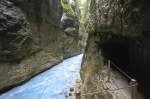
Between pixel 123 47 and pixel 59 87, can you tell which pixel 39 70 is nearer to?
pixel 59 87

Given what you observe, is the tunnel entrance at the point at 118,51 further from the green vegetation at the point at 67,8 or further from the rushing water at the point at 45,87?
the green vegetation at the point at 67,8

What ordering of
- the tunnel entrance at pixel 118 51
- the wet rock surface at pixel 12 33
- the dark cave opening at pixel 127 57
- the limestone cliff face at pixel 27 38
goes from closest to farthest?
the dark cave opening at pixel 127 57 < the tunnel entrance at pixel 118 51 < the wet rock surface at pixel 12 33 < the limestone cliff face at pixel 27 38

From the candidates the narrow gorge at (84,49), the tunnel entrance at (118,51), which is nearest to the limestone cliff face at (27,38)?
the narrow gorge at (84,49)

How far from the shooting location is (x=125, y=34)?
6.46m

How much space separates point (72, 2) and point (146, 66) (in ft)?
72.2

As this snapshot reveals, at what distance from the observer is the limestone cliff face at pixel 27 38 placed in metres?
11.9

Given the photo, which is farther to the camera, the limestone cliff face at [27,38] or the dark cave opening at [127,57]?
the limestone cliff face at [27,38]

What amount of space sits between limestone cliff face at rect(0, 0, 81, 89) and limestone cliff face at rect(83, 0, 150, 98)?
183 inches

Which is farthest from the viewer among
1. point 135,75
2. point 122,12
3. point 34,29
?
point 34,29

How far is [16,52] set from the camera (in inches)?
506

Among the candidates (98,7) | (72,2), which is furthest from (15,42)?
(72,2)

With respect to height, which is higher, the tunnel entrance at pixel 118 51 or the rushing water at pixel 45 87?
the tunnel entrance at pixel 118 51

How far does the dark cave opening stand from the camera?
24.1 ft

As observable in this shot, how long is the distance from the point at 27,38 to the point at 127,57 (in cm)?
726
